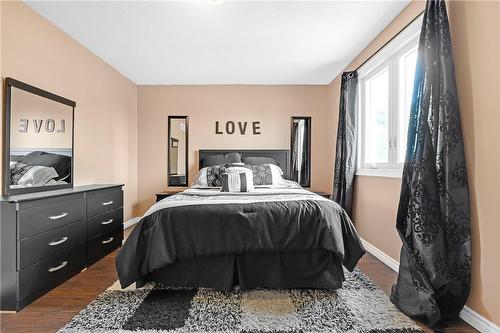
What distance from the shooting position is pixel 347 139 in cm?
371

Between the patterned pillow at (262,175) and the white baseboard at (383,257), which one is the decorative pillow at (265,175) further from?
the white baseboard at (383,257)

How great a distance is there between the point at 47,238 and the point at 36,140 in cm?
94

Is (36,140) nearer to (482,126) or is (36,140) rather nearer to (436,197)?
(436,197)

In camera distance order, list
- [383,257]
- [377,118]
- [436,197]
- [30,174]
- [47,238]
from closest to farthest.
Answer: [436,197], [47,238], [30,174], [383,257], [377,118]

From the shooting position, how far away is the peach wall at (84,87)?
2.50m

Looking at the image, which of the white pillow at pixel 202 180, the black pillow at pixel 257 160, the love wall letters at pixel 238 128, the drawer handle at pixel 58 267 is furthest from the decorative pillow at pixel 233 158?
the drawer handle at pixel 58 267

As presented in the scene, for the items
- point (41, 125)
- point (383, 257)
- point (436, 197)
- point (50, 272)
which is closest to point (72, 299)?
point (50, 272)

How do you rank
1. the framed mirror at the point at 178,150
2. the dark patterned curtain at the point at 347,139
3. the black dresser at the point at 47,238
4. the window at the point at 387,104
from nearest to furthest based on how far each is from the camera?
1. the black dresser at the point at 47,238
2. the window at the point at 387,104
3. the dark patterned curtain at the point at 347,139
4. the framed mirror at the point at 178,150

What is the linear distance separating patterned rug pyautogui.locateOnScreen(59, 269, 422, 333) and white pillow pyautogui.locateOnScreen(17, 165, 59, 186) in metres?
1.20

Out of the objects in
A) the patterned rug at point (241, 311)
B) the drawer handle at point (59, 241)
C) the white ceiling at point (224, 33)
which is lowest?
the patterned rug at point (241, 311)

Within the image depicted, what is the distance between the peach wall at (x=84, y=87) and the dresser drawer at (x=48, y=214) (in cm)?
83

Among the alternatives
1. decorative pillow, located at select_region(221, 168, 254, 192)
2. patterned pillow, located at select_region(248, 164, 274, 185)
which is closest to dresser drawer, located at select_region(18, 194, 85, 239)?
decorative pillow, located at select_region(221, 168, 254, 192)

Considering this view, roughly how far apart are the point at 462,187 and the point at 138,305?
2291 mm

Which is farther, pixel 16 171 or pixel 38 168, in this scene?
pixel 38 168
